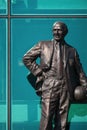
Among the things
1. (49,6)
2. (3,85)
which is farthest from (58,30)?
(3,85)

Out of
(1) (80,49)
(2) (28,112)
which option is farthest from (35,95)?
(1) (80,49)

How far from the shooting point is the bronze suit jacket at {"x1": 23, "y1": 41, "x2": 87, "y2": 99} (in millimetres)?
13164

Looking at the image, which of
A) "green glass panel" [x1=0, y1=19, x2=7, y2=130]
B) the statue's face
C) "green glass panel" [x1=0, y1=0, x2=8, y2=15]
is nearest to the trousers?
the statue's face

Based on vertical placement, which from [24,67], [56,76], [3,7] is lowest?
[56,76]

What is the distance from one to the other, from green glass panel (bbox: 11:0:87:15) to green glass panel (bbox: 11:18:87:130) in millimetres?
173

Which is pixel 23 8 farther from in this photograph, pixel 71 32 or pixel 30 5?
pixel 71 32

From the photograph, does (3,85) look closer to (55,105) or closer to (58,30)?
(55,105)

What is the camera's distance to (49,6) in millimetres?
15211

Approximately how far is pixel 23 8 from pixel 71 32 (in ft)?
A: 3.72

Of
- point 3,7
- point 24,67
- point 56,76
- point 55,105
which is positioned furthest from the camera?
point 3,7

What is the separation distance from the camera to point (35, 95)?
1481 cm

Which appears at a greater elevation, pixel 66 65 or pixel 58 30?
pixel 58 30

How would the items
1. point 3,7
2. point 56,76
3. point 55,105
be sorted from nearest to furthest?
point 55,105 → point 56,76 → point 3,7

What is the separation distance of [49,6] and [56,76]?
255 centimetres
